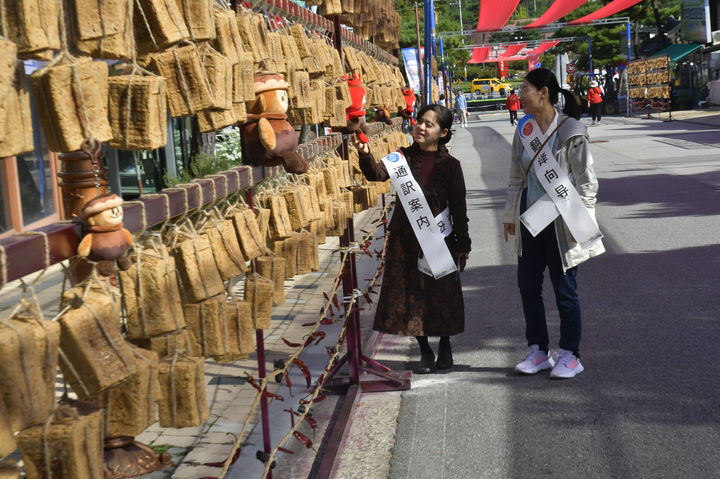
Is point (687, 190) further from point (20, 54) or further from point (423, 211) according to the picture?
point (20, 54)

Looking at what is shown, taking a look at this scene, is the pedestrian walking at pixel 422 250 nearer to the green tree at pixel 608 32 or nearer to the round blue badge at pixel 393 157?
the round blue badge at pixel 393 157

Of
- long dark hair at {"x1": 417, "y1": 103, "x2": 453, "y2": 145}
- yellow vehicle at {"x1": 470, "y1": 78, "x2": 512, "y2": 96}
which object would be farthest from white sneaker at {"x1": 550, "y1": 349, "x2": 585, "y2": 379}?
yellow vehicle at {"x1": 470, "y1": 78, "x2": 512, "y2": 96}

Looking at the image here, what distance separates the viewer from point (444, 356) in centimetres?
608

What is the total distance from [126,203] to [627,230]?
9.52m

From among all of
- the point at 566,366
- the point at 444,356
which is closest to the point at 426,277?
the point at 444,356

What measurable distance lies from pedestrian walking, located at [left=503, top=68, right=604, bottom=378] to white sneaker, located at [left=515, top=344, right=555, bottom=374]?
0.14 metres

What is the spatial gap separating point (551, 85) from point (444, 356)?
1798mm

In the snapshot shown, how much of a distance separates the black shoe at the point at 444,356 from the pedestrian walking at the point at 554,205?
58cm

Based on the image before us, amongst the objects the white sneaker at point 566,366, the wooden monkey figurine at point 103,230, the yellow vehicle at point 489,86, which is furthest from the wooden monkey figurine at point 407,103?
the yellow vehicle at point 489,86

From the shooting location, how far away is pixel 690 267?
8.79 meters

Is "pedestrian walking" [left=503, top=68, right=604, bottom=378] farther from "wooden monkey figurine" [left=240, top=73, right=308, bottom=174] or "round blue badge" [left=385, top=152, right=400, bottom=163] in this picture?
"wooden monkey figurine" [left=240, top=73, right=308, bottom=174]

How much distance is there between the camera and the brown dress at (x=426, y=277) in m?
5.79

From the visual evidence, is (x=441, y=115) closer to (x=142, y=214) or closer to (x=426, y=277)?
(x=426, y=277)

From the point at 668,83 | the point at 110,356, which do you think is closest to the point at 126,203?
the point at 110,356
